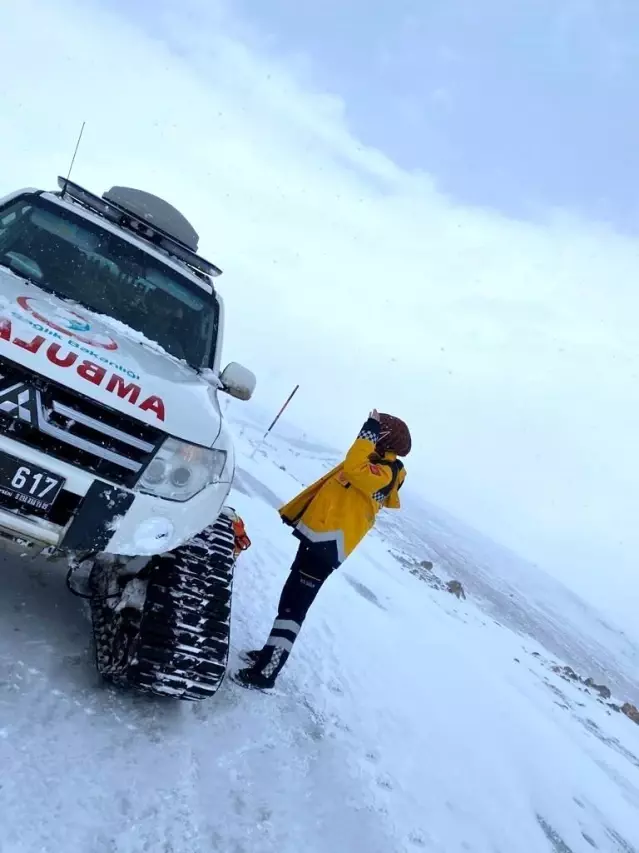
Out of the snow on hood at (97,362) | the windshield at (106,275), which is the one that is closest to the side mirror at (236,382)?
the windshield at (106,275)

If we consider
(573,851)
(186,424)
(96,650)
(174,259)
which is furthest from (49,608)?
(573,851)

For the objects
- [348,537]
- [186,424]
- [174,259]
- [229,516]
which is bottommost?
[229,516]

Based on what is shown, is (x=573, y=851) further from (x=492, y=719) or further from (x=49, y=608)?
(x=49, y=608)

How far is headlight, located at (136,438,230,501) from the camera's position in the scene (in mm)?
2648

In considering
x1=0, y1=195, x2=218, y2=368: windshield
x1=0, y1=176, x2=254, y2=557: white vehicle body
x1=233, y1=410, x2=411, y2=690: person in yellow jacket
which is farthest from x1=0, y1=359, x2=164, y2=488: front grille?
x1=233, y1=410, x2=411, y2=690: person in yellow jacket

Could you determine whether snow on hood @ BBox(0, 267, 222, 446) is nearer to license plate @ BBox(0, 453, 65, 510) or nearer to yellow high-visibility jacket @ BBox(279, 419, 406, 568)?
license plate @ BBox(0, 453, 65, 510)

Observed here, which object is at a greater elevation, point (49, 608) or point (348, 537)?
point (348, 537)

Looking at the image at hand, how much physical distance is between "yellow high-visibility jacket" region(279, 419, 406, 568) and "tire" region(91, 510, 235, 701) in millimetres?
853

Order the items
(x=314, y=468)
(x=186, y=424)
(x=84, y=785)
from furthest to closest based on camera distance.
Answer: (x=314, y=468) → (x=186, y=424) → (x=84, y=785)

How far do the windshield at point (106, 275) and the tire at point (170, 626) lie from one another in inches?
58.6

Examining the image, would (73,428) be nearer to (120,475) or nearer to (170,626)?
(120,475)

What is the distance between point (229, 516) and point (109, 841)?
5.93 feet

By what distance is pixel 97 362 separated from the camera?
2.66m

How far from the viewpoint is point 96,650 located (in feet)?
9.78
